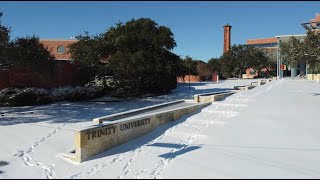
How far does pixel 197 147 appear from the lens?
8992mm

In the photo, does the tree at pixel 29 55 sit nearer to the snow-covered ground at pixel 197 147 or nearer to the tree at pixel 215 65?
the snow-covered ground at pixel 197 147

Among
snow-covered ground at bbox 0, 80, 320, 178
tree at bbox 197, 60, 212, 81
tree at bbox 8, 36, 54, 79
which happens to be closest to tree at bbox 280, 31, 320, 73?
snow-covered ground at bbox 0, 80, 320, 178

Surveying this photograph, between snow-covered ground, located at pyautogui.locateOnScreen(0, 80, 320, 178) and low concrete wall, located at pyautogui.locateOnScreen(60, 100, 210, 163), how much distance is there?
0.20 metres

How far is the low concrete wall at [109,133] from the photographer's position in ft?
26.6

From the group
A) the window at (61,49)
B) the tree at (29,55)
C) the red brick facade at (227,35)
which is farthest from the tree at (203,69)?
the tree at (29,55)

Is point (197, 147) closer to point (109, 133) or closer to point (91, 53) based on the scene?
point (109, 133)

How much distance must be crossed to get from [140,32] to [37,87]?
7.68 m

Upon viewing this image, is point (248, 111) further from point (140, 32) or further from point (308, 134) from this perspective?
point (140, 32)

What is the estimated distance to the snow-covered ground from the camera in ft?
23.8

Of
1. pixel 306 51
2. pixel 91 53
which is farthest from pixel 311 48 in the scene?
pixel 91 53

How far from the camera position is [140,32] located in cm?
2447

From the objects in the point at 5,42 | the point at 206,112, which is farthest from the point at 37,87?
the point at 206,112

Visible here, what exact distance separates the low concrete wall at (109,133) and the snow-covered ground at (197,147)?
0.65 feet

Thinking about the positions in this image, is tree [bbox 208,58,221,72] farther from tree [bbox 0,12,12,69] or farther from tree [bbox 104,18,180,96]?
tree [bbox 0,12,12,69]
